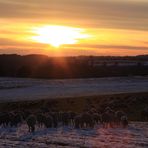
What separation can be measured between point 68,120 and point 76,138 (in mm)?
5798

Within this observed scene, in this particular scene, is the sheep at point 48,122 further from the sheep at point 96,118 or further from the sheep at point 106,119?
the sheep at point 106,119

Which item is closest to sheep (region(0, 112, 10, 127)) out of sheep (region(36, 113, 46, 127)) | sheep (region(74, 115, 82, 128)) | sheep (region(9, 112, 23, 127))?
sheep (region(9, 112, 23, 127))

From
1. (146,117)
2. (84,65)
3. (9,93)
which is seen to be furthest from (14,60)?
(146,117)

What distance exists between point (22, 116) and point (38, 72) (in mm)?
71191

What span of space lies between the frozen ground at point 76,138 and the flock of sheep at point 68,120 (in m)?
0.63

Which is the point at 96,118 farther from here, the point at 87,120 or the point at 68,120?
the point at 68,120

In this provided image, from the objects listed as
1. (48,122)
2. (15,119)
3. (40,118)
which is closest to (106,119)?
(48,122)

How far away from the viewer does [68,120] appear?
3247 centimetres

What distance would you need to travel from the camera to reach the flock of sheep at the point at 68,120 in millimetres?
30948

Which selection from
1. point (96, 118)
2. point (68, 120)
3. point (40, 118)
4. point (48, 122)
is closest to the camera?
point (48, 122)

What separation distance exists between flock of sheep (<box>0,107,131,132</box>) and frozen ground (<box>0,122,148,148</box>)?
63cm

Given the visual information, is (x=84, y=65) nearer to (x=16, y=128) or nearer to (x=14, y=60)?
(x=14, y=60)

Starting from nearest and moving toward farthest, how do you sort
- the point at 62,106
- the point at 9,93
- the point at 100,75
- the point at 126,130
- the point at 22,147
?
the point at 22,147, the point at 126,130, the point at 62,106, the point at 9,93, the point at 100,75

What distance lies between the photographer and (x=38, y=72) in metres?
105
